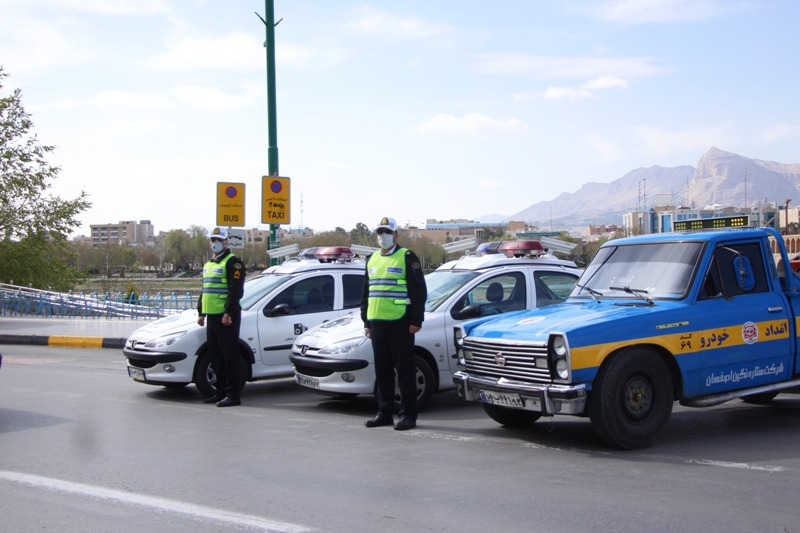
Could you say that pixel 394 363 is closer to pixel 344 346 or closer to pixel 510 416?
pixel 344 346

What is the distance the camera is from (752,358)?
715 cm

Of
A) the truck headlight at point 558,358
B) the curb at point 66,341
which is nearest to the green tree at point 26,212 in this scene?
the curb at point 66,341

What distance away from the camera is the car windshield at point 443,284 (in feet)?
29.8

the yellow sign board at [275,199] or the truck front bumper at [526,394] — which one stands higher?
the yellow sign board at [275,199]

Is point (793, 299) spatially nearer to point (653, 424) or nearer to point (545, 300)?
point (653, 424)

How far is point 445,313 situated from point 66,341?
37.7 feet

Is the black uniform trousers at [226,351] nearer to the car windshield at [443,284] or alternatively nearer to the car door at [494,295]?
the car windshield at [443,284]

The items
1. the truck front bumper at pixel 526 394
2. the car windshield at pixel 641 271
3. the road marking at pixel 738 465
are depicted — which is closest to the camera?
the road marking at pixel 738 465

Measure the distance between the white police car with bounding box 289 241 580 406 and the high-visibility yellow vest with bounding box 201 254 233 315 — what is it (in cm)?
108

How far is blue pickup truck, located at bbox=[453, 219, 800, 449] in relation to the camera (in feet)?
20.8

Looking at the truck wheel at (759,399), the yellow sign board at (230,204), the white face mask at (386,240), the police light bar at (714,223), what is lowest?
the truck wheel at (759,399)

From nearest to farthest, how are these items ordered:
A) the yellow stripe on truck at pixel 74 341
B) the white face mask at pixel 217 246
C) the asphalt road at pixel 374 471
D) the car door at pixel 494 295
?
the asphalt road at pixel 374 471, the car door at pixel 494 295, the white face mask at pixel 217 246, the yellow stripe on truck at pixel 74 341

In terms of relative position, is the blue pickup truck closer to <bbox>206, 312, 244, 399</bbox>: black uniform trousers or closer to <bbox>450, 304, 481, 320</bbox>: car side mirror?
<bbox>450, 304, 481, 320</bbox>: car side mirror

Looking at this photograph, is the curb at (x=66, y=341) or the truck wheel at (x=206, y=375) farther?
the curb at (x=66, y=341)
